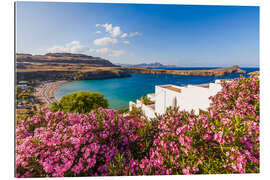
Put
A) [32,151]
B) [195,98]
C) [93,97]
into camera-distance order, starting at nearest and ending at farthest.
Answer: [32,151] < [195,98] < [93,97]

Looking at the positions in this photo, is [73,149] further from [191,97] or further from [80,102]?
[80,102]

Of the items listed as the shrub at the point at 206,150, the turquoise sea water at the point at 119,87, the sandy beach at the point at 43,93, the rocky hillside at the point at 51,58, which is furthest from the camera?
the turquoise sea water at the point at 119,87

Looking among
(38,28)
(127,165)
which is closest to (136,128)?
(127,165)

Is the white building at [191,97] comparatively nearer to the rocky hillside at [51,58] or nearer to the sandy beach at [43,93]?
the rocky hillside at [51,58]

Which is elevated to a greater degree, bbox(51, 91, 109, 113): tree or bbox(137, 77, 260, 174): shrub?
bbox(137, 77, 260, 174): shrub

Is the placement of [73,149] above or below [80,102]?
above

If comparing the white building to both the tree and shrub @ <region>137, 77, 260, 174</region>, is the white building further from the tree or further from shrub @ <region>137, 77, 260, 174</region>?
the tree

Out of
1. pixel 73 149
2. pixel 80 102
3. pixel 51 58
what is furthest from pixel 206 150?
pixel 51 58

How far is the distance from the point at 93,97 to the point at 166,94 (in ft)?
18.4

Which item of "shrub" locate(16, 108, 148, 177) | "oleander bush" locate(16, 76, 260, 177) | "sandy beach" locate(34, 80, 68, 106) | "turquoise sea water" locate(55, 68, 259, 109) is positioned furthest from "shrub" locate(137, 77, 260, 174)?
"turquoise sea water" locate(55, 68, 259, 109)

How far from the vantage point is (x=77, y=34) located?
4.88 m

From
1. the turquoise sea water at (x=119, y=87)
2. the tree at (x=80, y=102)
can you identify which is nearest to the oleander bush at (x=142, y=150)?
the tree at (x=80, y=102)

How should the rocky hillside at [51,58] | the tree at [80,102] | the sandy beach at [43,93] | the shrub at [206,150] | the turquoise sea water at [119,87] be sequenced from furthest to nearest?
the turquoise sea water at [119,87] → the sandy beach at [43,93] → the tree at [80,102] → the rocky hillside at [51,58] → the shrub at [206,150]

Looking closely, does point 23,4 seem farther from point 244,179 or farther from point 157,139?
point 244,179
